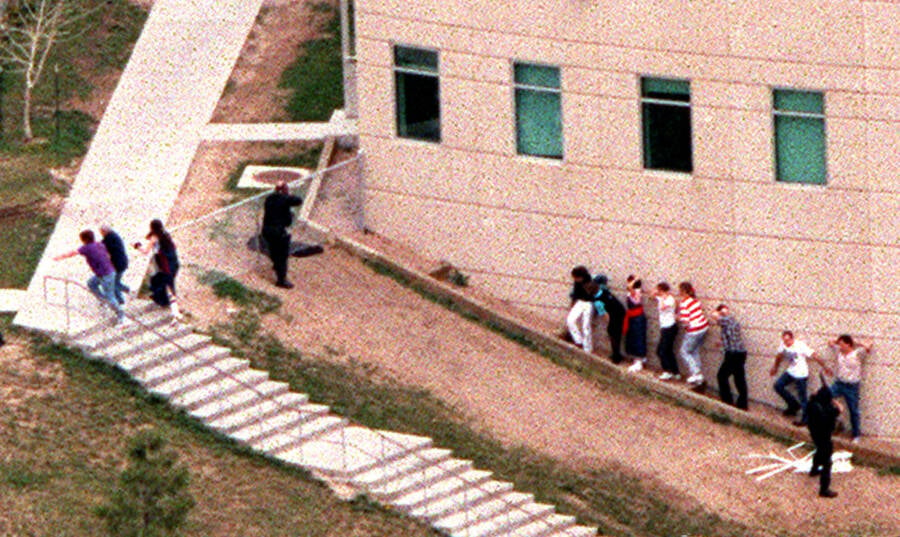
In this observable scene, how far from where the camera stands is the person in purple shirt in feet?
142

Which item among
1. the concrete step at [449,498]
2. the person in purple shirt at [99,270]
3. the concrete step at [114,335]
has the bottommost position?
the concrete step at [449,498]

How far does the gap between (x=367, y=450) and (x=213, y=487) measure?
8.33 feet

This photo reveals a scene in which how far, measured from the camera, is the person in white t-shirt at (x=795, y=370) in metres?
45.6

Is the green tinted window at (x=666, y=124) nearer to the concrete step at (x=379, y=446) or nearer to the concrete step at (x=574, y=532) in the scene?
the concrete step at (x=379, y=446)

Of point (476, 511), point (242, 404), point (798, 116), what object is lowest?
point (476, 511)

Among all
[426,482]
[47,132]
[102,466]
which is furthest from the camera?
[47,132]

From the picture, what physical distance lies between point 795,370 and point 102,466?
36.7ft

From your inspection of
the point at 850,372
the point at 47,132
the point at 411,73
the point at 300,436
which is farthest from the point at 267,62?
the point at 850,372

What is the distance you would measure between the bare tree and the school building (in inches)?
231

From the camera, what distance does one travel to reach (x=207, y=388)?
140 feet

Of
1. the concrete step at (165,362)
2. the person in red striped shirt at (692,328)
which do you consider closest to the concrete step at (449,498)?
the concrete step at (165,362)

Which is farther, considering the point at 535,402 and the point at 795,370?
the point at 795,370

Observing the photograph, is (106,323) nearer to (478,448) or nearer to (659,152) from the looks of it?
(478,448)

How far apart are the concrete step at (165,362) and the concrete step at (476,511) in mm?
4428
